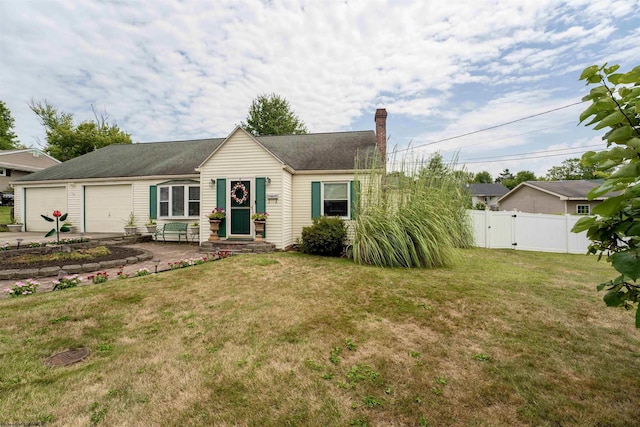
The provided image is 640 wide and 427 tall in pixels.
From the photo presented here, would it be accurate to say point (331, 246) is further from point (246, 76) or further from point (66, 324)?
point (246, 76)

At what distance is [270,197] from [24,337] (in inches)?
241

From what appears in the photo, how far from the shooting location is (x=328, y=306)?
3.76m

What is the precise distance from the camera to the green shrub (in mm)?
7387

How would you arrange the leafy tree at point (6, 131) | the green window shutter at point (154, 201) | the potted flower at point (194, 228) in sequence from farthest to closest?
1. the leafy tree at point (6, 131)
2. the green window shutter at point (154, 201)
3. the potted flower at point (194, 228)

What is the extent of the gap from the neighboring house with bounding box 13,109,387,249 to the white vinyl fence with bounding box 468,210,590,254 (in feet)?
17.3

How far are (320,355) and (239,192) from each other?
22.6 ft

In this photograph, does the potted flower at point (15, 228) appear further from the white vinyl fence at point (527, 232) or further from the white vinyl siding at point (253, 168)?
the white vinyl fence at point (527, 232)

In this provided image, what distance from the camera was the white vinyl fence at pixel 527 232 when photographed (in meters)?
9.09

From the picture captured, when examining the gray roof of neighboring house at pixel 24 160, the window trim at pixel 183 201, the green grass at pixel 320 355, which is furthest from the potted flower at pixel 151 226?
the gray roof of neighboring house at pixel 24 160

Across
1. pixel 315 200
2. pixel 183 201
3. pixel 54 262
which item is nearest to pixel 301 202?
pixel 315 200

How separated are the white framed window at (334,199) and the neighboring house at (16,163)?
24415 mm

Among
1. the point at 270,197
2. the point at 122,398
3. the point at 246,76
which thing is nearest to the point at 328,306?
the point at 122,398

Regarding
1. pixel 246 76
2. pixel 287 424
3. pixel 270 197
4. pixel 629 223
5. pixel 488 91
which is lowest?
pixel 287 424

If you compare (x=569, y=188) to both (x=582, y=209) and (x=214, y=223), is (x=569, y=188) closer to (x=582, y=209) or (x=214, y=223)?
(x=582, y=209)
